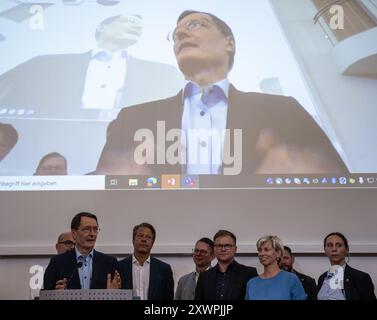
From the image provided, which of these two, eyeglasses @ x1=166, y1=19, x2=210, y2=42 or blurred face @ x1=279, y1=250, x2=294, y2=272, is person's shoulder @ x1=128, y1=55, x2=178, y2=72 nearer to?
eyeglasses @ x1=166, y1=19, x2=210, y2=42

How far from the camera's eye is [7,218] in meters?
5.23

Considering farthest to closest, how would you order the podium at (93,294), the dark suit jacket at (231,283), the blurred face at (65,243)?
the blurred face at (65,243)
the dark suit jacket at (231,283)
the podium at (93,294)

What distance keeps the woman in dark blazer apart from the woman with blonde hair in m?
0.44

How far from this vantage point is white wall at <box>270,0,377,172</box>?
16.6 feet

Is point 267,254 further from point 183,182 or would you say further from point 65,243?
point 65,243

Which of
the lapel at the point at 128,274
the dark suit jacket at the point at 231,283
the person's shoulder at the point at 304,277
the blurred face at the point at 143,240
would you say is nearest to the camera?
the dark suit jacket at the point at 231,283

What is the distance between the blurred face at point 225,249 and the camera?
4434 millimetres

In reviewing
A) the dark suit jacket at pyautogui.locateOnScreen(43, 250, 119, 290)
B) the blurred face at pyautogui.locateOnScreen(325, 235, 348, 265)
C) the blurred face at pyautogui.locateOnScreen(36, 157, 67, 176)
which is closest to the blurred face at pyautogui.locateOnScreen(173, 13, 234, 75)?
the blurred face at pyautogui.locateOnScreen(36, 157, 67, 176)

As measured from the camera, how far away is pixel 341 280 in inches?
176

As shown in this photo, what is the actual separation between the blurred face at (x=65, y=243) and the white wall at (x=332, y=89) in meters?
1.87

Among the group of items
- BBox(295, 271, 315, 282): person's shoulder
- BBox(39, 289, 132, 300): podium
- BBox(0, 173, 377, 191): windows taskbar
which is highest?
BBox(0, 173, 377, 191): windows taskbar

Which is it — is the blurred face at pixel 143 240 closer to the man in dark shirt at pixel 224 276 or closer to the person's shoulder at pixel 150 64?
the man in dark shirt at pixel 224 276

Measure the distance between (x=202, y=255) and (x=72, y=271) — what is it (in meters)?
1.06

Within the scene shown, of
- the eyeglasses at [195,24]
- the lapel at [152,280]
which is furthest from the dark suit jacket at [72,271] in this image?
the eyeglasses at [195,24]
